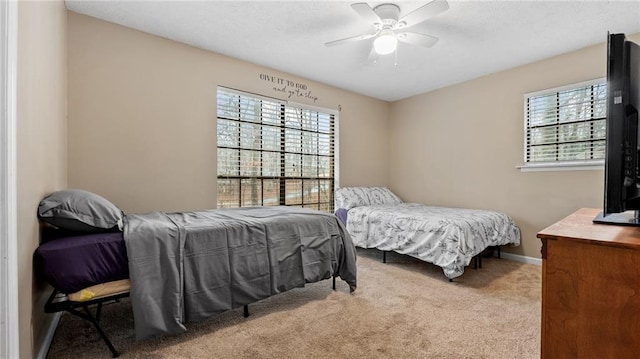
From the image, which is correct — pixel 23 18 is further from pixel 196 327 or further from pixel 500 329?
pixel 500 329

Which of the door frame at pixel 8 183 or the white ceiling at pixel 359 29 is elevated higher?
the white ceiling at pixel 359 29

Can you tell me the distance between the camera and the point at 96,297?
1.64 meters

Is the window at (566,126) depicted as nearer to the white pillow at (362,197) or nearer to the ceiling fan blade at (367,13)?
the white pillow at (362,197)

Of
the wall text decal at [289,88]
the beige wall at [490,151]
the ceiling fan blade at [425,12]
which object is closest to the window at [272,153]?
the wall text decal at [289,88]

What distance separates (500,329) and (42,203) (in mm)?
2886

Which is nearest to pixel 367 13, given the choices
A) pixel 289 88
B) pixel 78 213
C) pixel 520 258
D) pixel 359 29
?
pixel 359 29

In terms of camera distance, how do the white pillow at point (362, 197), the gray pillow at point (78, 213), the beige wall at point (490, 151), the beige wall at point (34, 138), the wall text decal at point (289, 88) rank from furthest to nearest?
the white pillow at point (362, 197) → the wall text decal at point (289, 88) → the beige wall at point (490, 151) → the gray pillow at point (78, 213) → the beige wall at point (34, 138)

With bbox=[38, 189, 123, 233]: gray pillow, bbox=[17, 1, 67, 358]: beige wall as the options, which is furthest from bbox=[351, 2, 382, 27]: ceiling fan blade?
bbox=[38, 189, 123, 233]: gray pillow

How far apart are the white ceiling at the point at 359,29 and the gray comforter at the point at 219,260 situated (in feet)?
5.59

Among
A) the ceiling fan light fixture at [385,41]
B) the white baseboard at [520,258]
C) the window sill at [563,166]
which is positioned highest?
the ceiling fan light fixture at [385,41]

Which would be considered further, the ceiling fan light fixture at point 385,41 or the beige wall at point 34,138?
the ceiling fan light fixture at point 385,41

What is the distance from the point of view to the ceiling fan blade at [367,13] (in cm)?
211

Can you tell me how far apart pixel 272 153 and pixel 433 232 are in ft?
7.05

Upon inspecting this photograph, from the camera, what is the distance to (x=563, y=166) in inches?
130
